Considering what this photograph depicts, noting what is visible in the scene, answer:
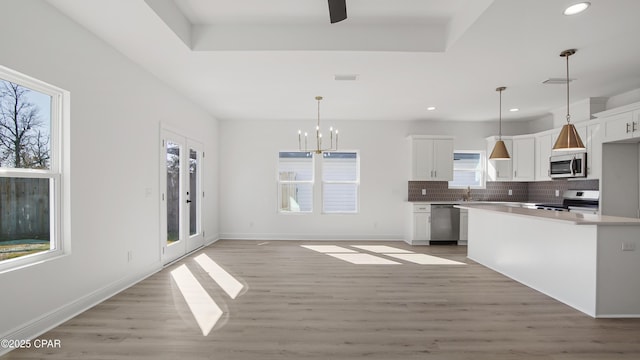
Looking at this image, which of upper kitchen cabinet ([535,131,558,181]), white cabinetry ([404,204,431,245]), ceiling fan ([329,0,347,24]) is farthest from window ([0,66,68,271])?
upper kitchen cabinet ([535,131,558,181])

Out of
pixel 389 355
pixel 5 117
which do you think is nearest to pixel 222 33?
pixel 5 117

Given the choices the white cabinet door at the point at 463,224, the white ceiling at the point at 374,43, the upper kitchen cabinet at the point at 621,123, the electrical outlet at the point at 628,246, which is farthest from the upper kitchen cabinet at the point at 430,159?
the electrical outlet at the point at 628,246

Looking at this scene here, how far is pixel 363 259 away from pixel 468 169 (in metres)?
3.58

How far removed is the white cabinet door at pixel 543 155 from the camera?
5.80 m

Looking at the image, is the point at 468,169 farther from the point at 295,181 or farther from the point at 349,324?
the point at 349,324

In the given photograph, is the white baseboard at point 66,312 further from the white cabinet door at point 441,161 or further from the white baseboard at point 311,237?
the white cabinet door at point 441,161

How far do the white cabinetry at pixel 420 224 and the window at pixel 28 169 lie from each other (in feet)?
18.2

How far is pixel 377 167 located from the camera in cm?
676

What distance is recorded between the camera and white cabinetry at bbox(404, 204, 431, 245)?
620 centimetres

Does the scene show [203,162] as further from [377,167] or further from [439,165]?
[439,165]

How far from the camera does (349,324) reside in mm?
2641

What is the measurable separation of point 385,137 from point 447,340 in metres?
4.95

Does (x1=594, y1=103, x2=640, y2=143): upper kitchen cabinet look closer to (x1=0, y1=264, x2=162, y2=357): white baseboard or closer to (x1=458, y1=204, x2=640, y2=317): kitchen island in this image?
(x1=458, y1=204, x2=640, y2=317): kitchen island

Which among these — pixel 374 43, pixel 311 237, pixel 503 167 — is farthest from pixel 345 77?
pixel 503 167
